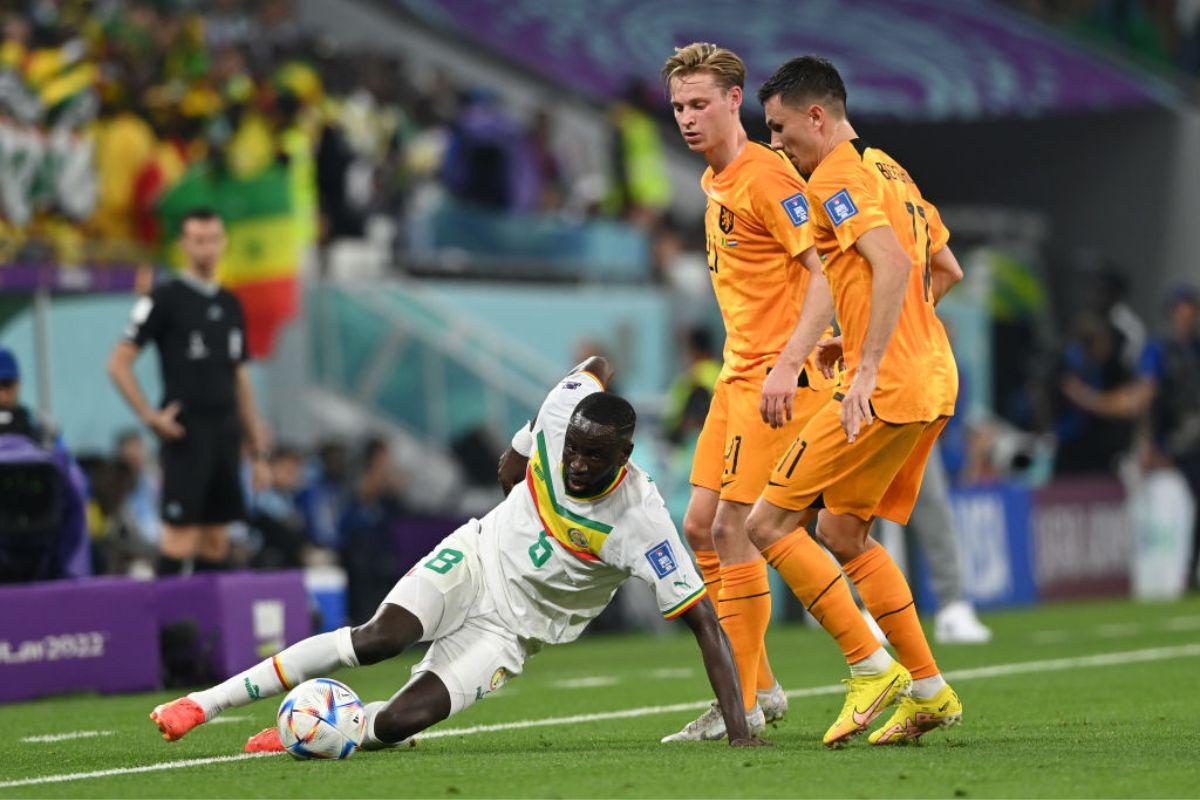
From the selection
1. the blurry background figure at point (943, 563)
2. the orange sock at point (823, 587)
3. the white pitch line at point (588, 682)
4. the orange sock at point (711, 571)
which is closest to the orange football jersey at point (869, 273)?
the orange sock at point (823, 587)

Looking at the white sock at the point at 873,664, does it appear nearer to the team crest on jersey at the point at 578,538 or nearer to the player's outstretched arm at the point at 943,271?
the team crest on jersey at the point at 578,538

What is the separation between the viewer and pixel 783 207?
7.96m

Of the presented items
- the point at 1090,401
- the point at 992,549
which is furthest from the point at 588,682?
the point at 1090,401

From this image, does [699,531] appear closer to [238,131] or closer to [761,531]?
[761,531]

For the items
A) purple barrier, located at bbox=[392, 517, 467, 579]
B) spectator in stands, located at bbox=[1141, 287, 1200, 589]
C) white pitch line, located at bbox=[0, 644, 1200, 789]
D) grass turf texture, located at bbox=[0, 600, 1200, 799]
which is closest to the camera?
grass turf texture, located at bbox=[0, 600, 1200, 799]

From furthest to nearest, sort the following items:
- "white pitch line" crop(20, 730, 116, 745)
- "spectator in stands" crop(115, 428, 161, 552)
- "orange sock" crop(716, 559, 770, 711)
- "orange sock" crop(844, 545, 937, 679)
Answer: "spectator in stands" crop(115, 428, 161, 552) → "white pitch line" crop(20, 730, 116, 745) → "orange sock" crop(716, 559, 770, 711) → "orange sock" crop(844, 545, 937, 679)

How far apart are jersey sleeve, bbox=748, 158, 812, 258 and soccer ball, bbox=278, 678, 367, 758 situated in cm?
229

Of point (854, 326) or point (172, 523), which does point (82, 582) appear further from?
point (854, 326)

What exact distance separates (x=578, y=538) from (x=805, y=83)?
1768mm

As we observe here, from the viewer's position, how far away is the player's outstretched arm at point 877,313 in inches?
285

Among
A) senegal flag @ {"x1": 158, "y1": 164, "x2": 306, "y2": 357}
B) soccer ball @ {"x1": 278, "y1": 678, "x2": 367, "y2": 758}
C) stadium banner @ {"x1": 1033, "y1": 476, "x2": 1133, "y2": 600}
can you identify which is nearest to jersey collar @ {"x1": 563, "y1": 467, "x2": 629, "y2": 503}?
soccer ball @ {"x1": 278, "y1": 678, "x2": 367, "y2": 758}

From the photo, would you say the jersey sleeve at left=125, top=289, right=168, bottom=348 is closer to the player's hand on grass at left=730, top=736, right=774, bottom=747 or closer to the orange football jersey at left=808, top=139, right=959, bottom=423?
the orange football jersey at left=808, top=139, right=959, bottom=423

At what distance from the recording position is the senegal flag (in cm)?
1580

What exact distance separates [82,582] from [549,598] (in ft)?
13.8
